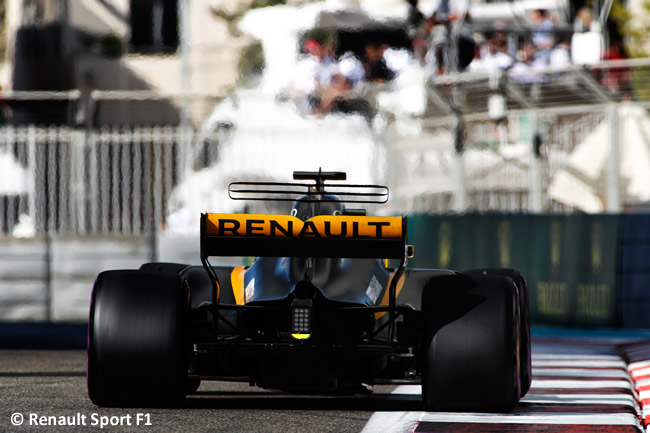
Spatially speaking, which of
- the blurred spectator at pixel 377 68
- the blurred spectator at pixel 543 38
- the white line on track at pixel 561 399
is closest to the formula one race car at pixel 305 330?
the white line on track at pixel 561 399

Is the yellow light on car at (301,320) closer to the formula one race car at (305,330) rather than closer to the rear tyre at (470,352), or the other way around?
the formula one race car at (305,330)

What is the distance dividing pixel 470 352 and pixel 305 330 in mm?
873

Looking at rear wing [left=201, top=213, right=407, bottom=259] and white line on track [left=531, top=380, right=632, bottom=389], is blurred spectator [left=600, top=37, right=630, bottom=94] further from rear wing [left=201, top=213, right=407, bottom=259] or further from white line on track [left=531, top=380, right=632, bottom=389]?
rear wing [left=201, top=213, right=407, bottom=259]

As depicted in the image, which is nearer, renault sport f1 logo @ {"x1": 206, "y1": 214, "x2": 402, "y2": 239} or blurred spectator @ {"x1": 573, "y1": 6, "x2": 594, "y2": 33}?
renault sport f1 logo @ {"x1": 206, "y1": 214, "x2": 402, "y2": 239}

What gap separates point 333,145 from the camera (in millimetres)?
16172

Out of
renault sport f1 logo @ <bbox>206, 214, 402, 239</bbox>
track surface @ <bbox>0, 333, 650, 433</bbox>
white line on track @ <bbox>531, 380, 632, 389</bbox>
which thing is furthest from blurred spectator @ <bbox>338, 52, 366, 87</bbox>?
renault sport f1 logo @ <bbox>206, 214, 402, 239</bbox>

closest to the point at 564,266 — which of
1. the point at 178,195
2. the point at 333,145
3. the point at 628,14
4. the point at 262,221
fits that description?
the point at 333,145

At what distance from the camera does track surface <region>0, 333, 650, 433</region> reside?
696 cm

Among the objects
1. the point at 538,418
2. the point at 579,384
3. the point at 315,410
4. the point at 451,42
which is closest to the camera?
the point at 538,418

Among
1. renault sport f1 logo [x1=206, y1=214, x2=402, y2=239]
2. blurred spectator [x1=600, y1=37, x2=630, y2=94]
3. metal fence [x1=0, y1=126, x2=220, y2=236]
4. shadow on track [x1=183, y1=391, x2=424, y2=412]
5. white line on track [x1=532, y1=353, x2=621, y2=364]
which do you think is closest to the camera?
renault sport f1 logo [x1=206, y1=214, x2=402, y2=239]

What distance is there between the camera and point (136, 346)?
7.39 metres

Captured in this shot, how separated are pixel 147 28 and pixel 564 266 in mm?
17340

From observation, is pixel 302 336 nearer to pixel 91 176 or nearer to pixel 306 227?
pixel 306 227

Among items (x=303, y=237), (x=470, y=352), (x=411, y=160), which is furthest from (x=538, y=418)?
(x=411, y=160)
